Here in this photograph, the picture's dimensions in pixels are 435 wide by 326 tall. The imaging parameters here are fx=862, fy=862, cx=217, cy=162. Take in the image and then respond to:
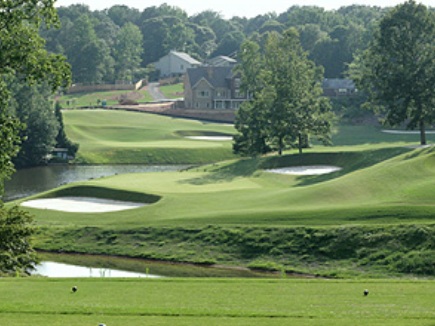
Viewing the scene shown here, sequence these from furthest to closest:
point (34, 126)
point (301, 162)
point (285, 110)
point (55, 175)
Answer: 1. point (34, 126)
2. point (55, 175)
3. point (285, 110)
4. point (301, 162)

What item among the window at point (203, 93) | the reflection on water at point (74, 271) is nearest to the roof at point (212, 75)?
the window at point (203, 93)

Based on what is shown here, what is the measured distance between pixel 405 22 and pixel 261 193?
29.5m

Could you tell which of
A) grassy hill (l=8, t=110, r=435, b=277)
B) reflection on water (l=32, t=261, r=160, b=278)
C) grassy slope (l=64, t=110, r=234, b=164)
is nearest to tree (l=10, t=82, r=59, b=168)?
grassy slope (l=64, t=110, r=234, b=164)

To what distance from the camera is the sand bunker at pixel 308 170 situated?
73.4 meters

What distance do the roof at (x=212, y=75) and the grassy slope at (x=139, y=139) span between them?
56.5 feet

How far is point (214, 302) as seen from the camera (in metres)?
22.1

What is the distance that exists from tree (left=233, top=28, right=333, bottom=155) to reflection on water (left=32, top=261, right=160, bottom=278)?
41133mm

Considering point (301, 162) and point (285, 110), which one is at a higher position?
point (285, 110)

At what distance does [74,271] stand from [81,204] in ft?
60.3

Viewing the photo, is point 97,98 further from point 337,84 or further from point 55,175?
point 55,175

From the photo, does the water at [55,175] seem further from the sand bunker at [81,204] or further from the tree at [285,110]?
the tree at [285,110]

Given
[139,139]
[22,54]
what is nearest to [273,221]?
[22,54]

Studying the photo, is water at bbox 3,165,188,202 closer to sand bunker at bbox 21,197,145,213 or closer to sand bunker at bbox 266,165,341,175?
sand bunker at bbox 21,197,145,213

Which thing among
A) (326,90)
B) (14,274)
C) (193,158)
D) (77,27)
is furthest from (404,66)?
(77,27)
